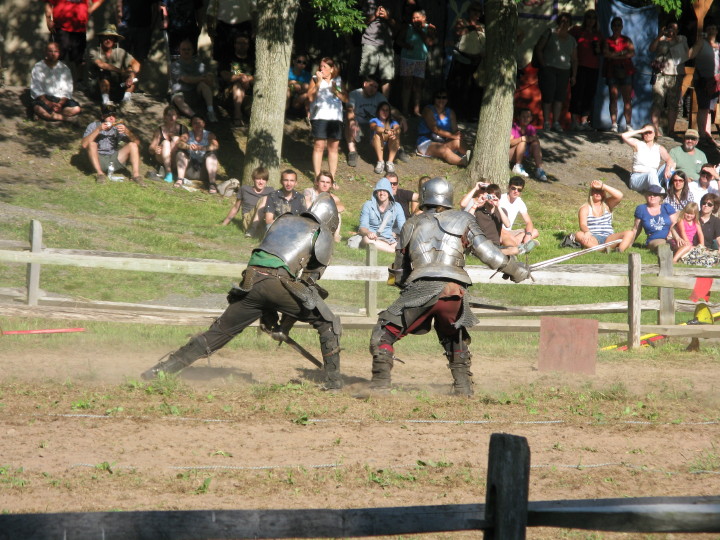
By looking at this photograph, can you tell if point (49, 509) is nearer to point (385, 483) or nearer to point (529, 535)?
point (385, 483)

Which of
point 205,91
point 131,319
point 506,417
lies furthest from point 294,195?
point 506,417

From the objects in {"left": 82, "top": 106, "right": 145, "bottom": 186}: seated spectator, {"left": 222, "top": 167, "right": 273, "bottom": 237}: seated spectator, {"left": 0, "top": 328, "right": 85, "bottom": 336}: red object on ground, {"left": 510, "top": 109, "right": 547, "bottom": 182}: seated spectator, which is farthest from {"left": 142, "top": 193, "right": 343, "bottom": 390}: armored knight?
{"left": 510, "top": 109, "right": 547, "bottom": 182}: seated spectator

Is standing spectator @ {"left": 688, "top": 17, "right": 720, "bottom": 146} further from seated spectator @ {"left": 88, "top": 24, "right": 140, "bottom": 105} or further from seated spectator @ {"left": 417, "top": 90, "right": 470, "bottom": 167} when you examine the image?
seated spectator @ {"left": 88, "top": 24, "right": 140, "bottom": 105}

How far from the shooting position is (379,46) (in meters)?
16.8

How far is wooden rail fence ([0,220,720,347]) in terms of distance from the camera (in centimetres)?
970

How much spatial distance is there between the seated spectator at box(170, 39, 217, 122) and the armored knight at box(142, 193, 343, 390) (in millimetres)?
8754

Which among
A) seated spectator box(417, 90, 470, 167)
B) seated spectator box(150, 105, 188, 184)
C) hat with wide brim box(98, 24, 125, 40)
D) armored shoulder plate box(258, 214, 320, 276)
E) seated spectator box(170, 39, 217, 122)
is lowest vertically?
armored shoulder plate box(258, 214, 320, 276)

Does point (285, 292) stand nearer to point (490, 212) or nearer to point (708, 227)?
point (490, 212)

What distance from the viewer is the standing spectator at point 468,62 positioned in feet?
57.6

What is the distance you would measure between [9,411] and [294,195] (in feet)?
21.0

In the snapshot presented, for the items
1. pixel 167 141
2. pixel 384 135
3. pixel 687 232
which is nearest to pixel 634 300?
pixel 687 232

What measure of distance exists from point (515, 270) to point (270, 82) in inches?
308

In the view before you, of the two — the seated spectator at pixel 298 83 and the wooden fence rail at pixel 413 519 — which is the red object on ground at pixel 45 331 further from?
the seated spectator at pixel 298 83

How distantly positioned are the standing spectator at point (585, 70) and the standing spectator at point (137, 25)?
7708 millimetres
